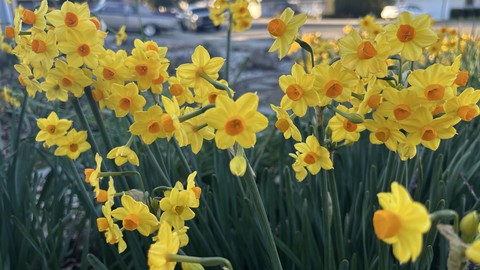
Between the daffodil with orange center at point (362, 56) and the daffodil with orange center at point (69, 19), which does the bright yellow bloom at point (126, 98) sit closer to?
the daffodil with orange center at point (69, 19)

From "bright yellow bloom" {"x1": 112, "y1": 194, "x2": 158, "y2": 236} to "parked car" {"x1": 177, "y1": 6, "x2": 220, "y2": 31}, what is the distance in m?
17.4

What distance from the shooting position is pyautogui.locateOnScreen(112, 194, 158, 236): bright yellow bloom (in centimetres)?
77

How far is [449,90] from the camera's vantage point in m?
0.76

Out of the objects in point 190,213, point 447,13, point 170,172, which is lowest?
point 447,13

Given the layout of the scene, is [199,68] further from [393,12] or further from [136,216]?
[393,12]

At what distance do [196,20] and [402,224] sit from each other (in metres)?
18.3

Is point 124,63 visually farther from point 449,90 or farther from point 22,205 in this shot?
point 22,205

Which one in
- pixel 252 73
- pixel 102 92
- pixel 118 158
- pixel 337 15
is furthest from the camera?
pixel 337 15

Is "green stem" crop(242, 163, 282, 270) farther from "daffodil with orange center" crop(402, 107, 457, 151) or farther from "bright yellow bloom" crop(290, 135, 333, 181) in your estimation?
"daffodil with orange center" crop(402, 107, 457, 151)

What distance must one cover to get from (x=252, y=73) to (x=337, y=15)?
69.9ft

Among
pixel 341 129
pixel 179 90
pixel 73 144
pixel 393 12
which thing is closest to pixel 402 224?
pixel 341 129

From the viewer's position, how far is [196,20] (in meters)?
18.0

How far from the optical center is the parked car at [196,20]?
1808 cm

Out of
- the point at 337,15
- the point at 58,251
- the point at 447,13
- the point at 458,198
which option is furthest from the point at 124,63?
the point at 447,13
